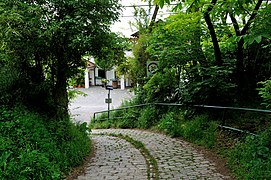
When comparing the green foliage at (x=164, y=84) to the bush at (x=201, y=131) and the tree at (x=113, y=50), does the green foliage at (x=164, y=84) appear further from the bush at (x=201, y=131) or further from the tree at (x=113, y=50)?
the tree at (x=113, y=50)

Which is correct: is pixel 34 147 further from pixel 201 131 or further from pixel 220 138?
pixel 201 131

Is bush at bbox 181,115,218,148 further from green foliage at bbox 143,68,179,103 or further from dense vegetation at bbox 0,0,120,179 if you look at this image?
green foliage at bbox 143,68,179,103

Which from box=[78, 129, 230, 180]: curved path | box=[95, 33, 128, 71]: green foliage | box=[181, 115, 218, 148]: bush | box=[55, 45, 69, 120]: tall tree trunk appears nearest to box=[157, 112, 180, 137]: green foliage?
box=[181, 115, 218, 148]: bush

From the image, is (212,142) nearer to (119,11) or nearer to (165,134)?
(165,134)

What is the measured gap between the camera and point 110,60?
24.0 feet

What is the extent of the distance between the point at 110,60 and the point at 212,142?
3.23m

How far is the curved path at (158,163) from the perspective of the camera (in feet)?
15.1

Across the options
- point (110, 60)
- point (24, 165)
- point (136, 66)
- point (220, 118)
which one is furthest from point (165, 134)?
point (136, 66)

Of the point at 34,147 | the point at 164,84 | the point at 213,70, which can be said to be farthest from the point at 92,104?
the point at 34,147

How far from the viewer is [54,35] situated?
5609 millimetres

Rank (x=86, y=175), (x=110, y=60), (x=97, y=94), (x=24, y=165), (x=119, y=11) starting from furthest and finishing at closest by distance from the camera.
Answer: (x=97, y=94)
(x=110, y=60)
(x=119, y=11)
(x=86, y=175)
(x=24, y=165)

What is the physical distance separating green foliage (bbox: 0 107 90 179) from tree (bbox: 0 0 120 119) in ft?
2.99

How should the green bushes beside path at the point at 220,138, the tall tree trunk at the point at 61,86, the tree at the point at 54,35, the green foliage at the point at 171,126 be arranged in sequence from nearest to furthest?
1. the green bushes beside path at the point at 220,138
2. the tree at the point at 54,35
3. the tall tree trunk at the point at 61,86
4. the green foliage at the point at 171,126

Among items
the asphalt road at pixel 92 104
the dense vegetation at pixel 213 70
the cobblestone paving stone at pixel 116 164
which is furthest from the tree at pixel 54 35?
the asphalt road at pixel 92 104
